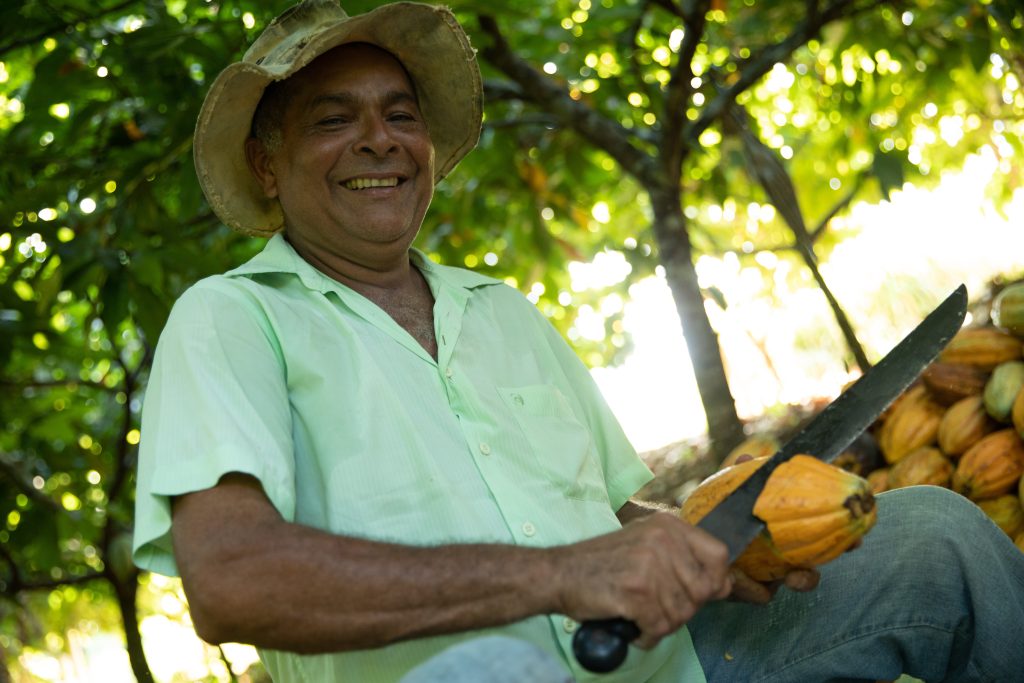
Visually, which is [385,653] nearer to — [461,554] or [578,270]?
[461,554]

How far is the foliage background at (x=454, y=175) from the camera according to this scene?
2662mm

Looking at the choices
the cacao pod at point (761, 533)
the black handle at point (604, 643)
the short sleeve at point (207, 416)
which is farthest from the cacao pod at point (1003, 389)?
the short sleeve at point (207, 416)

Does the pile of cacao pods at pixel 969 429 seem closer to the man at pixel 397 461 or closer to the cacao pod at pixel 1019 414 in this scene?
the cacao pod at pixel 1019 414

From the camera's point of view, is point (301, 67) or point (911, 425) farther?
point (911, 425)

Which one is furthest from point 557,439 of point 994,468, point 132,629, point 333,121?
point 132,629

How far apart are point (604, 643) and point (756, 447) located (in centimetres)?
203

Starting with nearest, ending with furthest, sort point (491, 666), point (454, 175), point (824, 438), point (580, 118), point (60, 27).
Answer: point (491, 666)
point (824, 438)
point (60, 27)
point (580, 118)
point (454, 175)

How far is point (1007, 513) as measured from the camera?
2.66 meters

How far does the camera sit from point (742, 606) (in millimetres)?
1828

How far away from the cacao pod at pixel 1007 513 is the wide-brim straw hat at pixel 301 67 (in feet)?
5.21

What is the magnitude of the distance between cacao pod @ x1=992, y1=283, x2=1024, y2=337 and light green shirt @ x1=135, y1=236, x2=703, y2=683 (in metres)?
1.54

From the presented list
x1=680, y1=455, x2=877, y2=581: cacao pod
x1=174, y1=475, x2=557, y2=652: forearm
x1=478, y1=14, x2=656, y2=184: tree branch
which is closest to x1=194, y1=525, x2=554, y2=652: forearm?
x1=174, y1=475, x2=557, y2=652: forearm

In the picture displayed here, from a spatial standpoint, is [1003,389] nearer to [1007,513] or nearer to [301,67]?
[1007,513]

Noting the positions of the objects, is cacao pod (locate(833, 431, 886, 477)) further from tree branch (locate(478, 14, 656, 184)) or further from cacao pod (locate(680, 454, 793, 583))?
cacao pod (locate(680, 454, 793, 583))
